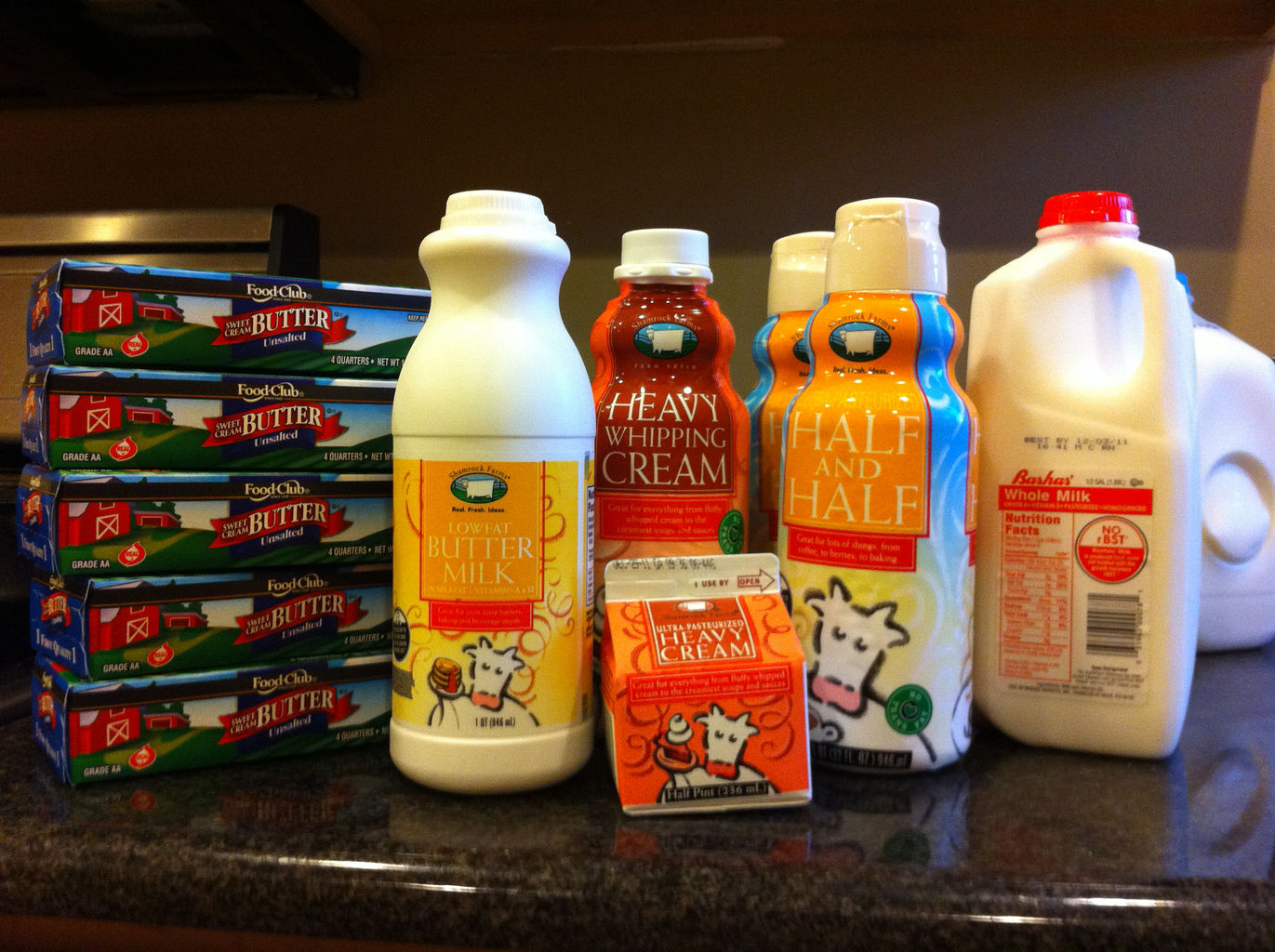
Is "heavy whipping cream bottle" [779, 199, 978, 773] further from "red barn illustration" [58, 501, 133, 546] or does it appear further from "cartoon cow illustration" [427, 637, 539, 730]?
"red barn illustration" [58, 501, 133, 546]

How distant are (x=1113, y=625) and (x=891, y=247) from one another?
30 centimetres

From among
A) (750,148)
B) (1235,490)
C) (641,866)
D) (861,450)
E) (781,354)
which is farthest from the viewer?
Answer: (750,148)

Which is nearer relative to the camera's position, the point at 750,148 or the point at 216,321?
the point at 216,321

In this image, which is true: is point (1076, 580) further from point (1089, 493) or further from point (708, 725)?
point (708, 725)

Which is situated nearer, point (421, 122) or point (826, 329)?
point (826, 329)

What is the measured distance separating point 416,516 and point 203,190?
81 cm

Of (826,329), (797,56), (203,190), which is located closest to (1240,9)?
(797,56)

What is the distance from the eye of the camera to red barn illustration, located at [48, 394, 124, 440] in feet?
1.69

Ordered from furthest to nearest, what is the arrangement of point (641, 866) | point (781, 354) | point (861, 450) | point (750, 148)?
point (750, 148) → point (781, 354) → point (861, 450) → point (641, 866)

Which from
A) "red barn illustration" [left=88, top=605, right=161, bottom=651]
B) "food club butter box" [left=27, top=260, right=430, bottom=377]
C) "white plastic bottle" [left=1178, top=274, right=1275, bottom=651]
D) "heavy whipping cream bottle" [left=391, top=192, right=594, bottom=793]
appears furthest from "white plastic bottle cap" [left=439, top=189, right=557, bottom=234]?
"white plastic bottle" [left=1178, top=274, right=1275, bottom=651]

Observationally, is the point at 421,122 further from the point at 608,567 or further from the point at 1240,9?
the point at 1240,9

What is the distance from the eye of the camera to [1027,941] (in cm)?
40

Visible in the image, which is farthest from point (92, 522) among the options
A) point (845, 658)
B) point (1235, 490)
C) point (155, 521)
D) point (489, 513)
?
point (1235, 490)

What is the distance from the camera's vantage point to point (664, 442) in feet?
1.93
